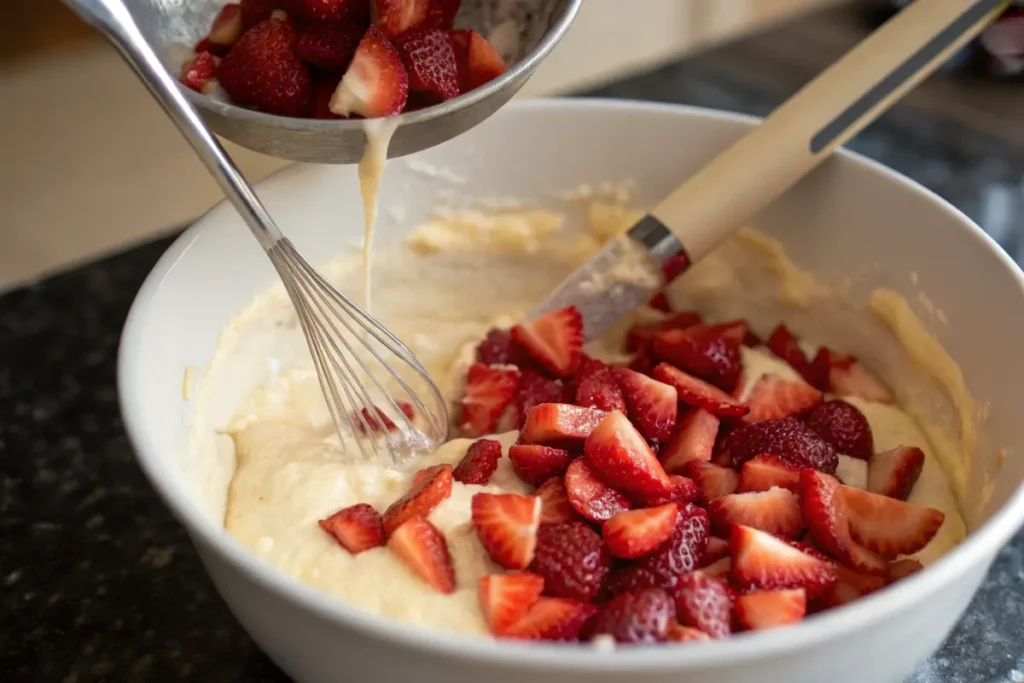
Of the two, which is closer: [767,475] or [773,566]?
[773,566]

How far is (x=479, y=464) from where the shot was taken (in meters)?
1.05

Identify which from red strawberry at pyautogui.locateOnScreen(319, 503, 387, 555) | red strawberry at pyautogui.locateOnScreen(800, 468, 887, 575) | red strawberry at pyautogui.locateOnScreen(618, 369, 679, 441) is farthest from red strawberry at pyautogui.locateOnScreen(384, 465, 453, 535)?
red strawberry at pyautogui.locateOnScreen(800, 468, 887, 575)

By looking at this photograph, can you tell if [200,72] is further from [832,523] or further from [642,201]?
[832,523]

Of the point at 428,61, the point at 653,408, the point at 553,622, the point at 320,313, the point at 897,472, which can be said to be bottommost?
the point at 897,472

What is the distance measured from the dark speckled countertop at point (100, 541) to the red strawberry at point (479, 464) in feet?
0.86

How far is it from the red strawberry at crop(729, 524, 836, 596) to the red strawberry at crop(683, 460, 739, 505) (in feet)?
0.43

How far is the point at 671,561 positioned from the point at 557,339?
1.24 ft

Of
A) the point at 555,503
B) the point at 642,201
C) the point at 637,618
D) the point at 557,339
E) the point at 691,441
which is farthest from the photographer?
the point at 642,201

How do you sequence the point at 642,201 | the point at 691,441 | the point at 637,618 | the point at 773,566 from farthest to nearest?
the point at 642,201
the point at 691,441
the point at 773,566
the point at 637,618

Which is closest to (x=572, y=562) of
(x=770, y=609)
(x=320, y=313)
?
(x=770, y=609)

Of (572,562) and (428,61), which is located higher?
(428,61)

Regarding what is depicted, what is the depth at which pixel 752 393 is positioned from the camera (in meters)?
1.21

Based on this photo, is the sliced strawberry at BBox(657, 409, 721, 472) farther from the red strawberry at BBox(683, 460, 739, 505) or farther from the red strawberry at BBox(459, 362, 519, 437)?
the red strawberry at BBox(459, 362, 519, 437)

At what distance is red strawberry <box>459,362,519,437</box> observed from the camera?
1202 mm
